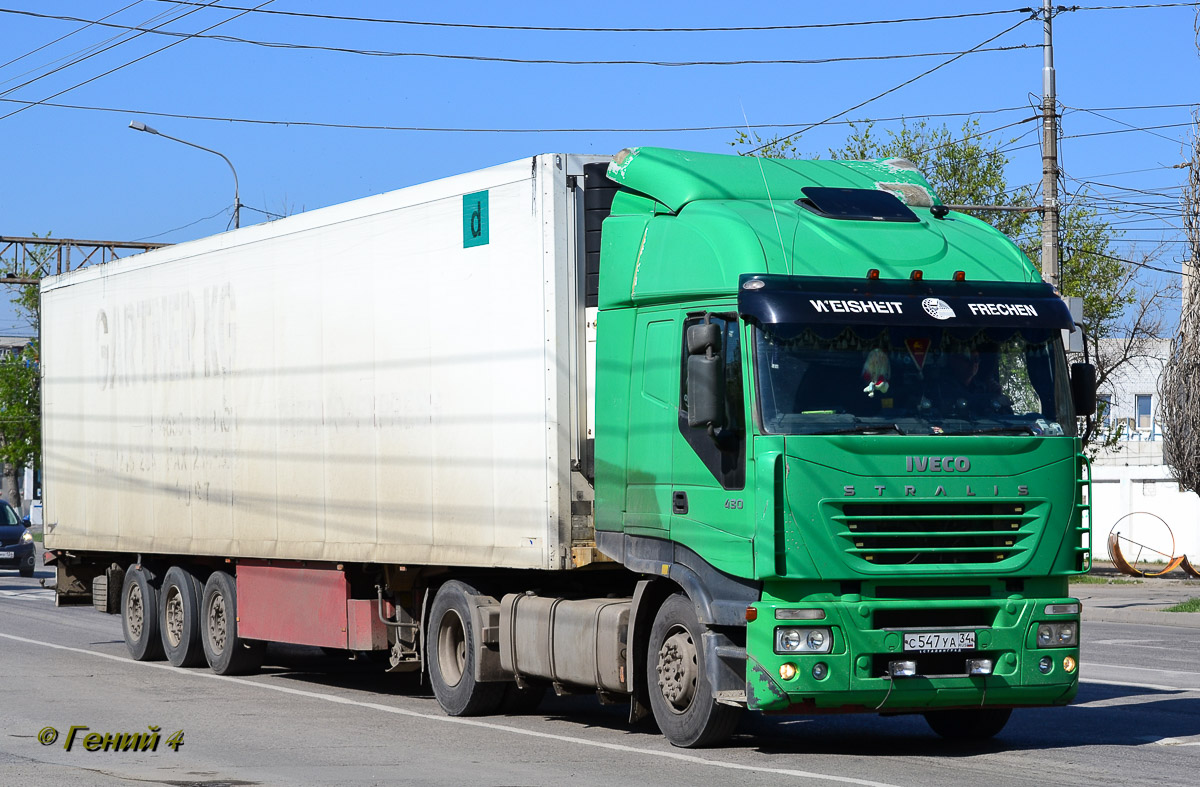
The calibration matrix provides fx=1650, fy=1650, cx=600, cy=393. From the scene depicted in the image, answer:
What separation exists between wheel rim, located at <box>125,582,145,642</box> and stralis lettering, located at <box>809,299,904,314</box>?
10.4 metres

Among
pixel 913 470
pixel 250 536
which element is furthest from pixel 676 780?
pixel 250 536

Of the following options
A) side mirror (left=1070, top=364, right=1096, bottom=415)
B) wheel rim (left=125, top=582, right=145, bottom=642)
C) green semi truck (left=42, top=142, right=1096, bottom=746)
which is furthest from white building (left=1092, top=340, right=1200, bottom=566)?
side mirror (left=1070, top=364, right=1096, bottom=415)

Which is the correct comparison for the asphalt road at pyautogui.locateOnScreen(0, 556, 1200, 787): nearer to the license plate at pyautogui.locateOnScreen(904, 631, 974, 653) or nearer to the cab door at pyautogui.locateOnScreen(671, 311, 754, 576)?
the license plate at pyautogui.locateOnScreen(904, 631, 974, 653)

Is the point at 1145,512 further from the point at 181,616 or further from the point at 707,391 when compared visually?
the point at 707,391

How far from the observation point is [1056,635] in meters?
10.1

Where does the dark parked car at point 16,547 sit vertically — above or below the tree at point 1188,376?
below

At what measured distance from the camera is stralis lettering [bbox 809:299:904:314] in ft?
32.4

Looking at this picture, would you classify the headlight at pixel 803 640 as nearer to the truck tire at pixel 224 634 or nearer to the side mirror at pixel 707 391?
the side mirror at pixel 707 391

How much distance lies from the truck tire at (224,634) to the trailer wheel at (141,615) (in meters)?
1.14

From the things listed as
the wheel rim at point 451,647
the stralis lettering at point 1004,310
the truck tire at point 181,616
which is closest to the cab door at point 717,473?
the stralis lettering at point 1004,310

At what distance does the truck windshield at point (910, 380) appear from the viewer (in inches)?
386

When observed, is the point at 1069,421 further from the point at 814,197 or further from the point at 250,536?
the point at 250,536

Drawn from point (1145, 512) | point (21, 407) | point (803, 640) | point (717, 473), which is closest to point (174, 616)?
point (717, 473)

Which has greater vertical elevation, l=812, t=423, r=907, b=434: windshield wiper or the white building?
l=812, t=423, r=907, b=434: windshield wiper
